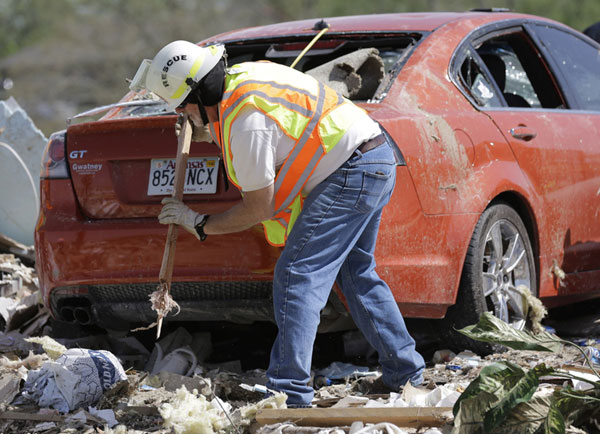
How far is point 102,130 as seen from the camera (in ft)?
14.7

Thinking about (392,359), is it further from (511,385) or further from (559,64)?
(559,64)

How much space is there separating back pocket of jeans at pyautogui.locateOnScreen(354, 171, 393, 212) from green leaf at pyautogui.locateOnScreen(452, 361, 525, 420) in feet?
3.02

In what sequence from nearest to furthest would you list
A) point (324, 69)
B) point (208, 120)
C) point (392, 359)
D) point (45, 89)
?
point (208, 120) → point (392, 359) → point (324, 69) → point (45, 89)

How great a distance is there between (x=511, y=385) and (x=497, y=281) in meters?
1.71

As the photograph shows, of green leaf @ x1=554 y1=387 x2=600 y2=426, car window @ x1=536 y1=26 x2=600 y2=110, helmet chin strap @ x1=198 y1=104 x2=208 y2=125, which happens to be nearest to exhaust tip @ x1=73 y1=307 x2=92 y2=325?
helmet chin strap @ x1=198 y1=104 x2=208 y2=125

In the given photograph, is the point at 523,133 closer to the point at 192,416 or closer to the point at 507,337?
the point at 507,337

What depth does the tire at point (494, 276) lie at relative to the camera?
182 inches

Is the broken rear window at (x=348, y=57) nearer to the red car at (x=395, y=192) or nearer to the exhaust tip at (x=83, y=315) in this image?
the red car at (x=395, y=192)

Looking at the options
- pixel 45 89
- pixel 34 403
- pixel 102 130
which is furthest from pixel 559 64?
pixel 45 89

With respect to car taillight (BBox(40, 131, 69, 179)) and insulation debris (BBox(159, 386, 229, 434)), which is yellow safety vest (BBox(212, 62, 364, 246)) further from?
car taillight (BBox(40, 131, 69, 179))

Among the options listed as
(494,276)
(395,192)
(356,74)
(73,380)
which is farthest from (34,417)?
(494,276)

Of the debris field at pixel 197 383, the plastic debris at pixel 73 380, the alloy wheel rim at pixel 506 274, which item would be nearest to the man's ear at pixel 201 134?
the debris field at pixel 197 383

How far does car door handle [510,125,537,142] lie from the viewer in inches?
197

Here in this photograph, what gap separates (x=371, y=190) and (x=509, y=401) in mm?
1109
